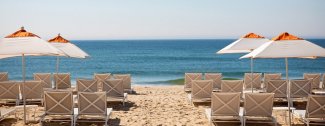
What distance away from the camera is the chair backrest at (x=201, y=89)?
10.1 meters

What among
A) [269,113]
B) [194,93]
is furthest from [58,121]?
[269,113]

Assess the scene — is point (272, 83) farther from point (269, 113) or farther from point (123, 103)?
point (123, 103)

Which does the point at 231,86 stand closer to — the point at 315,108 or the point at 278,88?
the point at 278,88

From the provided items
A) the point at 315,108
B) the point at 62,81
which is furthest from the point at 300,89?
the point at 62,81

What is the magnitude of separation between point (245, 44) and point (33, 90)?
678 cm

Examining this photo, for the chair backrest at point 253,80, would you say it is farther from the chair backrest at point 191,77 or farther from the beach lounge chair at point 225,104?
the beach lounge chair at point 225,104

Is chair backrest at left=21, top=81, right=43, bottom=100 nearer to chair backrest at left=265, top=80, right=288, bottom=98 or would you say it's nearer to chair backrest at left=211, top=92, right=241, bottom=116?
chair backrest at left=211, top=92, right=241, bottom=116

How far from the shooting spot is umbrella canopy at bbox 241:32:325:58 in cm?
697

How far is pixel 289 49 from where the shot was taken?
7160 mm

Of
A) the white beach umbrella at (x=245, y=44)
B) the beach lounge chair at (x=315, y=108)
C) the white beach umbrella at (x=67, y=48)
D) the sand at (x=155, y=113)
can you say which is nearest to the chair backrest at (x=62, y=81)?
the white beach umbrella at (x=67, y=48)

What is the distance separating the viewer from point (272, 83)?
1000cm

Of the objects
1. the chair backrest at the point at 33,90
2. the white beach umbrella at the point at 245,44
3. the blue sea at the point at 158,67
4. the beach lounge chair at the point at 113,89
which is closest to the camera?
the chair backrest at the point at 33,90

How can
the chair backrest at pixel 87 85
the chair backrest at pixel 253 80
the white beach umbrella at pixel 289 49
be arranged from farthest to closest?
the chair backrest at pixel 253 80 < the chair backrest at pixel 87 85 < the white beach umbrella at pixel 289 49

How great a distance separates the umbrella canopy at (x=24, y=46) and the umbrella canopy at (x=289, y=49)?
4396mm
